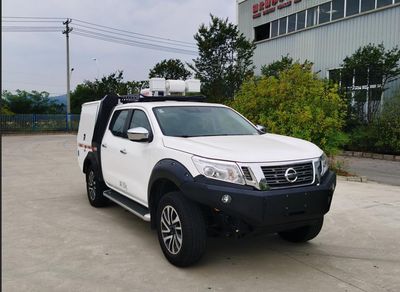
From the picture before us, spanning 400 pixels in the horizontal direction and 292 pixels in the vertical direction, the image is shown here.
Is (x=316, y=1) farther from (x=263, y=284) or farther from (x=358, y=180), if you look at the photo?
(x=263, y=284)

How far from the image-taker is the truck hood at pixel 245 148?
4273 mm

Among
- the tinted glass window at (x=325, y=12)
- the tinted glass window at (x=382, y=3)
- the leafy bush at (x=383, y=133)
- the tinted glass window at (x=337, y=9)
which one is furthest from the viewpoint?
the tinted glass window at (x=325, y=12)

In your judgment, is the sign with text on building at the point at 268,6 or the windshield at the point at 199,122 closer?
the windshield at the point at 199,122

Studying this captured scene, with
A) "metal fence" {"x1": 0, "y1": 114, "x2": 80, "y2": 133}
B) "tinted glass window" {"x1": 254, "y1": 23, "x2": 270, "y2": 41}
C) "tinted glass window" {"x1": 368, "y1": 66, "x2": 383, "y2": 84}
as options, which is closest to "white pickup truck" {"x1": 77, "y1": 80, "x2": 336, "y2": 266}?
"tinted glass window" {"x1": 368, "y1": 66, "x2": 383, "y2": 84}

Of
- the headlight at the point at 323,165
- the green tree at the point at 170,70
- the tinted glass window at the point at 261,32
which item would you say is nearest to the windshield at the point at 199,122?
the headlight at the point at 323,165

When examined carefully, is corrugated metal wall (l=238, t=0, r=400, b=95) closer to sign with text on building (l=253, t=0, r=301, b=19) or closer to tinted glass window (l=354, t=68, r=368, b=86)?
sign with text on building (l=253, t=0, r=301, b=19)

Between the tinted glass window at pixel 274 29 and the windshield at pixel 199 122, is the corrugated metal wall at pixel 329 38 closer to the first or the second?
the tinted glass window at pixel 274 29

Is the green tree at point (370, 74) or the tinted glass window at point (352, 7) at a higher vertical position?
the tinted glass window at point (352, 7)

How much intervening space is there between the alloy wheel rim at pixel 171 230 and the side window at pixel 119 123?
1807 mm

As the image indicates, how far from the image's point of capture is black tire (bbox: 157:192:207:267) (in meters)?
4.29

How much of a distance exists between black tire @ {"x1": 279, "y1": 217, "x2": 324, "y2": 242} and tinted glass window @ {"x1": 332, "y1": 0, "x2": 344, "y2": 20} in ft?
64.9

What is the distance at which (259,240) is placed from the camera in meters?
5.61

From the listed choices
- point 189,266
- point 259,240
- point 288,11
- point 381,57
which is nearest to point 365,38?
point 381,57

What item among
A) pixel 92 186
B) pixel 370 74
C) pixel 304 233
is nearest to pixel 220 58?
pixel 370 74
